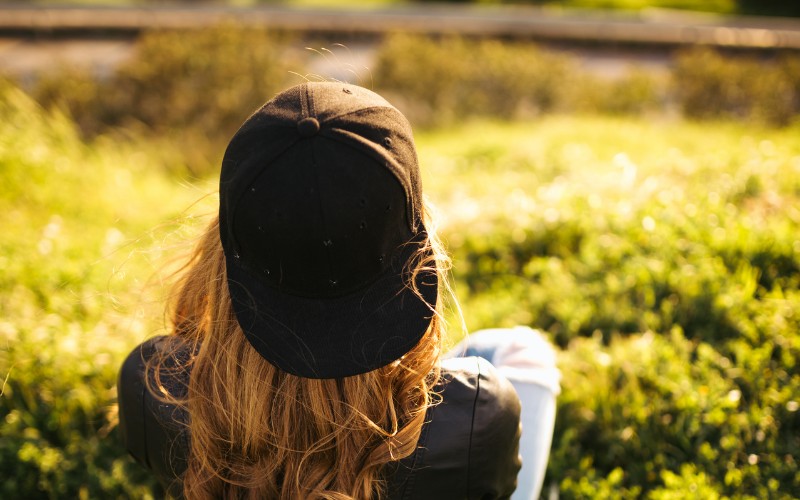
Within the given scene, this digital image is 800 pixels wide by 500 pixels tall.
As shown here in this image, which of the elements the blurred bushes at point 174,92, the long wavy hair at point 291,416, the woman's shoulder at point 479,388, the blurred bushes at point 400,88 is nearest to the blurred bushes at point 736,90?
the blurred bushes at point 400,88

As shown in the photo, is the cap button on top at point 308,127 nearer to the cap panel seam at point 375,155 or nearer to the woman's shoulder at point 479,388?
the cap panel seam at point 375,155

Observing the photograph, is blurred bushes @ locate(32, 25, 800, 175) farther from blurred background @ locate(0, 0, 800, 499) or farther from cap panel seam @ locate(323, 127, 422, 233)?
cap panel seam @ locate(323, 127, 422, 233)

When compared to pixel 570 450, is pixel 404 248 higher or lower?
higher

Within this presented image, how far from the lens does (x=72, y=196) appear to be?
4719 mm

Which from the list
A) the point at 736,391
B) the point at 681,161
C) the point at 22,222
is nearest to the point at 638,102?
the point at 681,161

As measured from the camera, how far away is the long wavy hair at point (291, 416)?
1.36 m

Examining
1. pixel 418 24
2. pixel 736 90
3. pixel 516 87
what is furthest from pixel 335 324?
pixel 418 24

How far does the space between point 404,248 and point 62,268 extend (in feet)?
9.11

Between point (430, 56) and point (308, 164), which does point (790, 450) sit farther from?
point (430, 56)

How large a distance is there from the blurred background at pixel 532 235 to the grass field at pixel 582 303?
12mm

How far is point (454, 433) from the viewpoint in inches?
54.6

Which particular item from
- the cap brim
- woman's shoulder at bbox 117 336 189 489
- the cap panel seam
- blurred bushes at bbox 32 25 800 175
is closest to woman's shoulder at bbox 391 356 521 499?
the cap brim

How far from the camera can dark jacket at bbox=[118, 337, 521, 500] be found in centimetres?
139

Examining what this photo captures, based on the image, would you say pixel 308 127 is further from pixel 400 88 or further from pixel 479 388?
pixel 400 88
